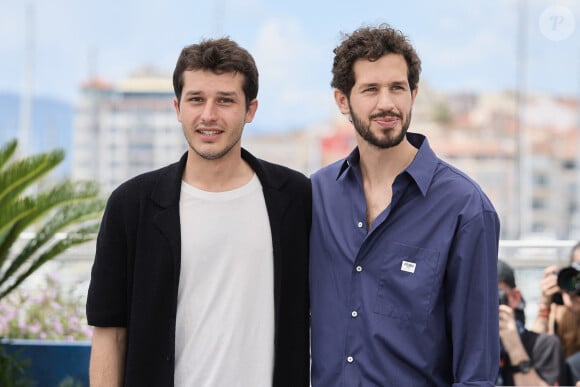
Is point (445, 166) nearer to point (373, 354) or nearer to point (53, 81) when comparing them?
point (373, 354)

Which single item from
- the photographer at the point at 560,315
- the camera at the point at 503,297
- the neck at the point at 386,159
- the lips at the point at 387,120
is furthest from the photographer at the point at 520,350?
the lips at the point at 387,120

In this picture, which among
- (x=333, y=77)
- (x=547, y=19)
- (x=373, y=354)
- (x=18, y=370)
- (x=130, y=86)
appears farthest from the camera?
(x=130, y=86)

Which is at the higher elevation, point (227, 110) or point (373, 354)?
point (227, 110)

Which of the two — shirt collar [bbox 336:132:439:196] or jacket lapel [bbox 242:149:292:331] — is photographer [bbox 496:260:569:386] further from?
jacket lapel [bbox 242:149:292:331]

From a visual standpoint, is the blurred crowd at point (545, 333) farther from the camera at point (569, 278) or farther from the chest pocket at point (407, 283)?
the chest pocket at point (407, 283)

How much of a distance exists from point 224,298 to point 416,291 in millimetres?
514

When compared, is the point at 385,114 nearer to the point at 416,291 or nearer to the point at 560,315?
the point at 416,291

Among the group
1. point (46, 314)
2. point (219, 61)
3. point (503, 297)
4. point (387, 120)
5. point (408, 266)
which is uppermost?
point (219, 61)

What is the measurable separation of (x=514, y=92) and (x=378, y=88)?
7130 cm

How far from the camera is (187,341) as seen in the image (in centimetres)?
264

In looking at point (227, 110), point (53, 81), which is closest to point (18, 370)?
point (227, 110)

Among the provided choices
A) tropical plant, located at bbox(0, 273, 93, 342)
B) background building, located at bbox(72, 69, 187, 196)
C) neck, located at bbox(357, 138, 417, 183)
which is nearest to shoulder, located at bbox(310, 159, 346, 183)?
neck, located at bbox(357, 138, 417, 183)

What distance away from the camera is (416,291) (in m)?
2.57

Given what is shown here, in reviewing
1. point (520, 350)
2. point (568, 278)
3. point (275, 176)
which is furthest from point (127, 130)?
point (275, 176)
